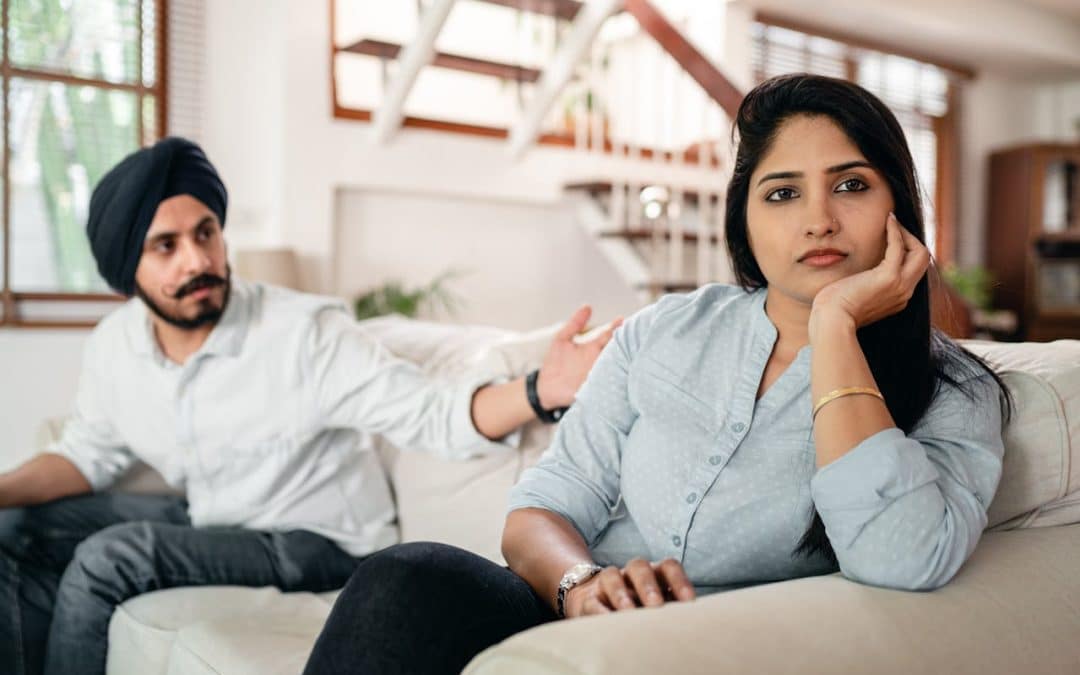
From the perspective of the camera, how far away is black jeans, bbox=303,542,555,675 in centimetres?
103

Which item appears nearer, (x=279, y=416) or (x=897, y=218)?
(x=897, y=218)

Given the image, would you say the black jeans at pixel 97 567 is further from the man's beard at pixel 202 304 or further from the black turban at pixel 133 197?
the black turban at pixel 133 197

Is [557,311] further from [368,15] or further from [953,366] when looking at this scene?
[953,366]

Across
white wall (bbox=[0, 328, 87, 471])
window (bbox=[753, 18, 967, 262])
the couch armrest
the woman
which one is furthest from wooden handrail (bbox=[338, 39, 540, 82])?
the couch armrest

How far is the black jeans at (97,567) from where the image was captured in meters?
1.89

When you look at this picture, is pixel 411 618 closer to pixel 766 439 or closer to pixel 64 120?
pixel 766 439

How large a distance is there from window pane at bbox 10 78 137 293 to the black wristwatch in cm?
343

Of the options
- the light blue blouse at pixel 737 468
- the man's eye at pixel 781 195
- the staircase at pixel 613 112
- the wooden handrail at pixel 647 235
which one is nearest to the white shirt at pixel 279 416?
the light blue blouse at pixel 737 468

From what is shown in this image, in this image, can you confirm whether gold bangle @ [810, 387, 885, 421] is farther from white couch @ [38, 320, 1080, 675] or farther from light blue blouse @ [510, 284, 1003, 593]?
white couch @ [38, 320, 1080, 675]

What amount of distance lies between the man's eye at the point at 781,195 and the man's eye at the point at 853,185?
6 centimetres

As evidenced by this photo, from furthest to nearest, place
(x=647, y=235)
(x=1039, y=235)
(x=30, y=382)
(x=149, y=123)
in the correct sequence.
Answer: (x=1039, y=235)
(x=647, y=235)
(x=149, y=123)
(x=30, y=382)

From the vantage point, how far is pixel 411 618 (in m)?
1.04

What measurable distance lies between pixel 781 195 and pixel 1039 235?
7448 mm

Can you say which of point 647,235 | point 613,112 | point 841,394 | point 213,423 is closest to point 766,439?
point 841,394
